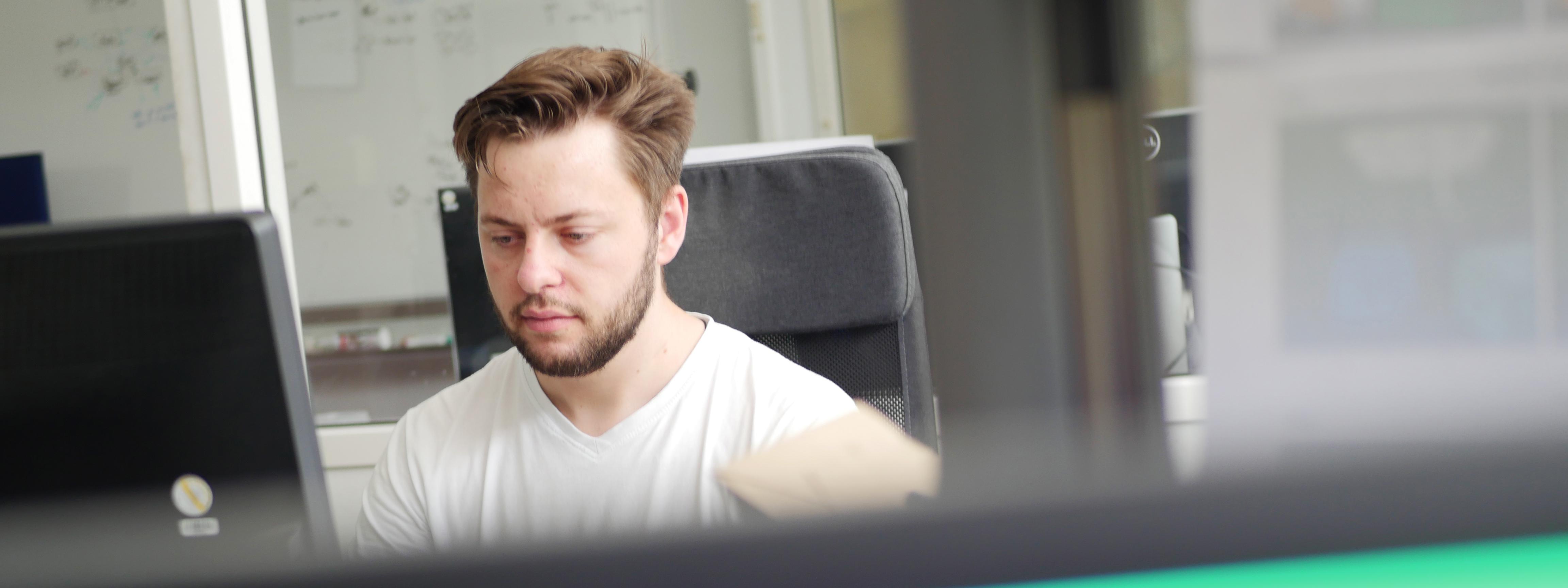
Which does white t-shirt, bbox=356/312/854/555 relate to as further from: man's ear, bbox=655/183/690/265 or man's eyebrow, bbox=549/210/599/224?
man's eyebrow, bbox=549/210/599/224

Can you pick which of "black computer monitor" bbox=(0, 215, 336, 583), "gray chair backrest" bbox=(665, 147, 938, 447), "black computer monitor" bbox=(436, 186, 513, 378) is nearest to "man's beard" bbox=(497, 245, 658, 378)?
"gray chair backrest" bbox=(665, 147, 938, 447)

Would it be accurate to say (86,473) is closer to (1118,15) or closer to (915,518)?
(915,518)

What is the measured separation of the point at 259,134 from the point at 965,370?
2.45 m

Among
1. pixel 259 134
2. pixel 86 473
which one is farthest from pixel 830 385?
pixel 259 134

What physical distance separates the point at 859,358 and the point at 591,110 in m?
0.49

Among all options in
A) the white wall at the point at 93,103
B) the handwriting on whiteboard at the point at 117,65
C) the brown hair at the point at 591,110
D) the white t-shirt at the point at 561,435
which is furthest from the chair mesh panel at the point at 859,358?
the handwriting on whiteboard at the point at 117,65

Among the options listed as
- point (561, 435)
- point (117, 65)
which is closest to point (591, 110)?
point (561, 435)

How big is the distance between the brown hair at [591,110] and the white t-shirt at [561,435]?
0.67 feet

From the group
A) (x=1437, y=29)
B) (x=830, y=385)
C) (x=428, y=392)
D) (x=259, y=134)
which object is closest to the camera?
(x=1437, y=29)

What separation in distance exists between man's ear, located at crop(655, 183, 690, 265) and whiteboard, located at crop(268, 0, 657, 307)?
1.78 meters

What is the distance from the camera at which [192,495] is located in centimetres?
58

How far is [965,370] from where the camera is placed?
42cm

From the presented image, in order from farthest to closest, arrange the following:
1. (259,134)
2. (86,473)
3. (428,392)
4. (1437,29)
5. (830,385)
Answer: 1. (428,392)
2. (259,134)
3. (830,385)
4. (86,473)
5. (1437,29)

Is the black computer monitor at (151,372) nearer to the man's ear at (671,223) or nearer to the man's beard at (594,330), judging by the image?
the man's beard at (594,330)
